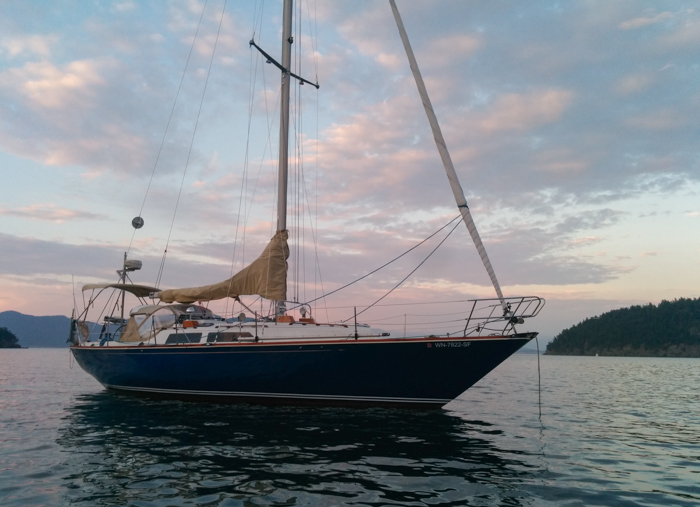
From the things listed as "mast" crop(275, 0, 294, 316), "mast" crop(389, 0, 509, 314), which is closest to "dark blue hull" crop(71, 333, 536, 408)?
"mast" crop(389, 0, 509, 314)

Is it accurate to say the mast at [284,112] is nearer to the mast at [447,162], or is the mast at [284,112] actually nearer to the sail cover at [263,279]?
the sail cover at [263,279]

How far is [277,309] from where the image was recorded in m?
16.9

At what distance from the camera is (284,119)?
1839 cm

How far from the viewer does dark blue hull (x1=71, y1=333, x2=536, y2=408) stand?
13492mm

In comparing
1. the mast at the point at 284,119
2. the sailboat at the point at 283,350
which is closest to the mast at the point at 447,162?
the sailboat at the point at 283,350

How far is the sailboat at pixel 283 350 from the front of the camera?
44.4 ft

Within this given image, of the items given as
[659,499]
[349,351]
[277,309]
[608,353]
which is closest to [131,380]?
[277,309]

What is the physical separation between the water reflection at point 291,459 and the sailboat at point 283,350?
88 cm

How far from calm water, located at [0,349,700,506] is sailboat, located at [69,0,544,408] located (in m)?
0.75

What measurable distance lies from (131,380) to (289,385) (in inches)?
297

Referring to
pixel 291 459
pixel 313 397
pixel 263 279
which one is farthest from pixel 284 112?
pixel 291 459

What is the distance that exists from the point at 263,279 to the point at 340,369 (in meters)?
→ 4.91

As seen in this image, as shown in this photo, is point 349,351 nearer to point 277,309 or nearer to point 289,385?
point 289,385

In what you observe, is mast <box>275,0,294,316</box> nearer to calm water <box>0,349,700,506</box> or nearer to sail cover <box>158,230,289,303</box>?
sail cover <box>158,230,289,303</box>
